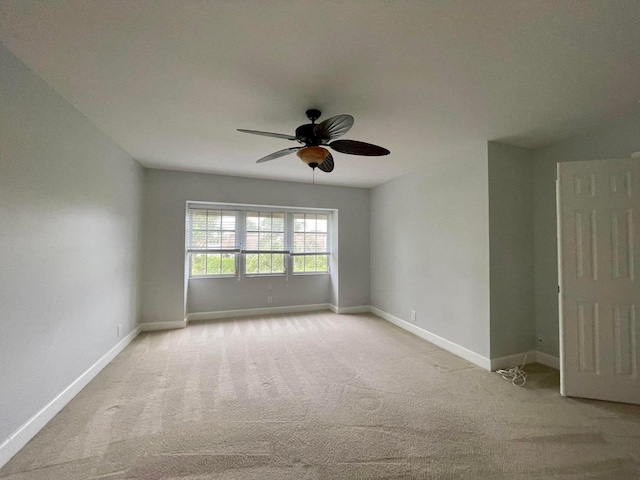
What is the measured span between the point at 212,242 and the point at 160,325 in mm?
1529

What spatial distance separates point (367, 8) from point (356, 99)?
2.62 feet

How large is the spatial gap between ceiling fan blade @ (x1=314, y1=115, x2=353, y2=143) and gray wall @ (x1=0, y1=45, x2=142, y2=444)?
6.30 ft

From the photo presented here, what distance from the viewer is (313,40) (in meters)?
1.49

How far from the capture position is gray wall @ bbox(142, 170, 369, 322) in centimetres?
410

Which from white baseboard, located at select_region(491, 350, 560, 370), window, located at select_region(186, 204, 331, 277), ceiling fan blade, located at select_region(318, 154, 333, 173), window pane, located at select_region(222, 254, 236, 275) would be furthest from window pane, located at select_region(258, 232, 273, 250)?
white baseboard, located at select_region(491, 350, 560, 370)

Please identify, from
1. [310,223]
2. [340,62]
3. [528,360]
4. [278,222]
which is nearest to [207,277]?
[278,222]

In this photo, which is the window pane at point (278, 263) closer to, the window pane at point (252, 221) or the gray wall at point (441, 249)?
the window pane at point (252, 221)

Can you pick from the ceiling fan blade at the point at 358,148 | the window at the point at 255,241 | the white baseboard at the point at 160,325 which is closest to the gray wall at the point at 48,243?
the white baseboard at the point at 160,325

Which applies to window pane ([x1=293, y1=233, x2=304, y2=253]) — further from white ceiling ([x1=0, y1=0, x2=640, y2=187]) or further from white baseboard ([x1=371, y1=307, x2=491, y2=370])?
white ceiling ([x1=0, y1=0, x2=640, y2=187])

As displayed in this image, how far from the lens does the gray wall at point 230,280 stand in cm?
410

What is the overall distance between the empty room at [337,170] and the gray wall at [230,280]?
0.42 ft

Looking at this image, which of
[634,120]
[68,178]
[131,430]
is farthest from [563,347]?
[68,178]

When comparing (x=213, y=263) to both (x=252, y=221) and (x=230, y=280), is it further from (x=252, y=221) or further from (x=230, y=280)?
(x=252, y=221)

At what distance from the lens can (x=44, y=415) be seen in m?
1.91
